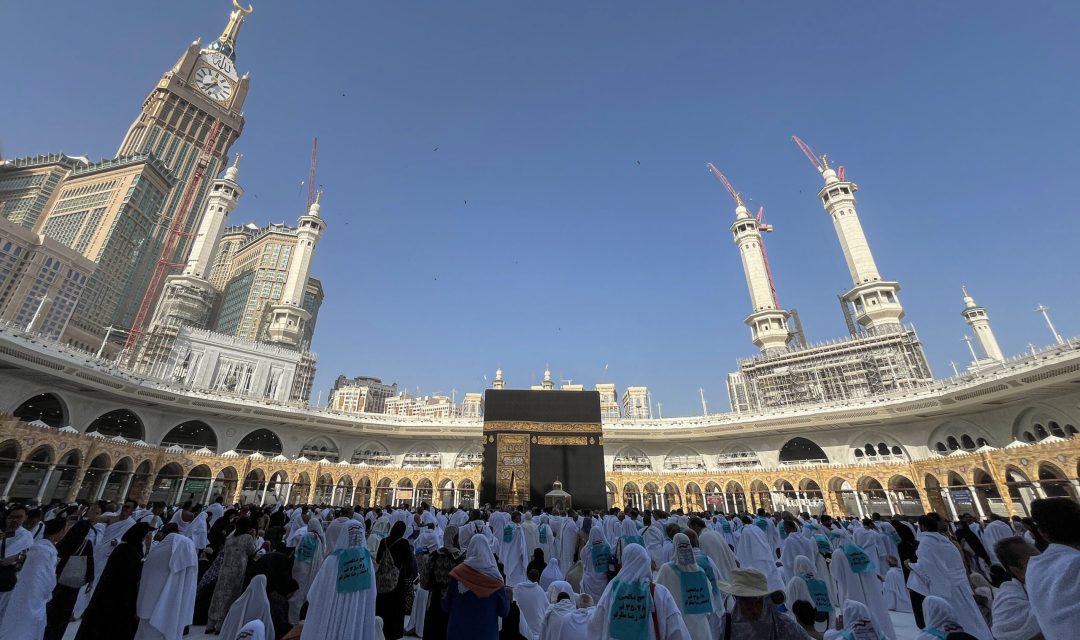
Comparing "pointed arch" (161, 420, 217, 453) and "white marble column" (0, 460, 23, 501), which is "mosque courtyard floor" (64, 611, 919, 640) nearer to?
"white marble column" (0, 460, 23, 501)

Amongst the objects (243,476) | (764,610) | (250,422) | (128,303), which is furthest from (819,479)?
(128,303)

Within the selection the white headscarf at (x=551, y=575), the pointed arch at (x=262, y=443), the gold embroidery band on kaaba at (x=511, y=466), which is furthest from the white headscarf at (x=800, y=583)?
the pointed arch at (x=262, y=443)

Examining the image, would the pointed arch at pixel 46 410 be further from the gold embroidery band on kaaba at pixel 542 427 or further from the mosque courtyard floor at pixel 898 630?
the mosque courtyard floor at pixel 898 630

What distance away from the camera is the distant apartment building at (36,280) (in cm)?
3700

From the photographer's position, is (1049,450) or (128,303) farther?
(128,303)

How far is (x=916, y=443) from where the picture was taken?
26109 millimetres

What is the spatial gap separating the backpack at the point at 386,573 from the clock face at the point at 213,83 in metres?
83.2

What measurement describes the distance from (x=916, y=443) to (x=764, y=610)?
105 ft

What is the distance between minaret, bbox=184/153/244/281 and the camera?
4272cm

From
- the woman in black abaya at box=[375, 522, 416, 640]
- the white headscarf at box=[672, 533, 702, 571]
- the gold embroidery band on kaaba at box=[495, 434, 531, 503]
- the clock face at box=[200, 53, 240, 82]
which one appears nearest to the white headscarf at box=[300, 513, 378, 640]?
the woman in black abaya at box=[375, 522, 416, 640]

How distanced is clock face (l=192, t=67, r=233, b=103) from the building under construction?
77152 millimetres

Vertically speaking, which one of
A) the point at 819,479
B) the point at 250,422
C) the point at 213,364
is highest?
the point at 213,364

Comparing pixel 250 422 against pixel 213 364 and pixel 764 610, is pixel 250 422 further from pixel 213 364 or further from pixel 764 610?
pixel 764 610

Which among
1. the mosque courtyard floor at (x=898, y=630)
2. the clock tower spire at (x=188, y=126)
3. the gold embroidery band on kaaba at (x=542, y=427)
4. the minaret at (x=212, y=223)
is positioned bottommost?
the mosque courtyard floor at (x=898, y=630)
